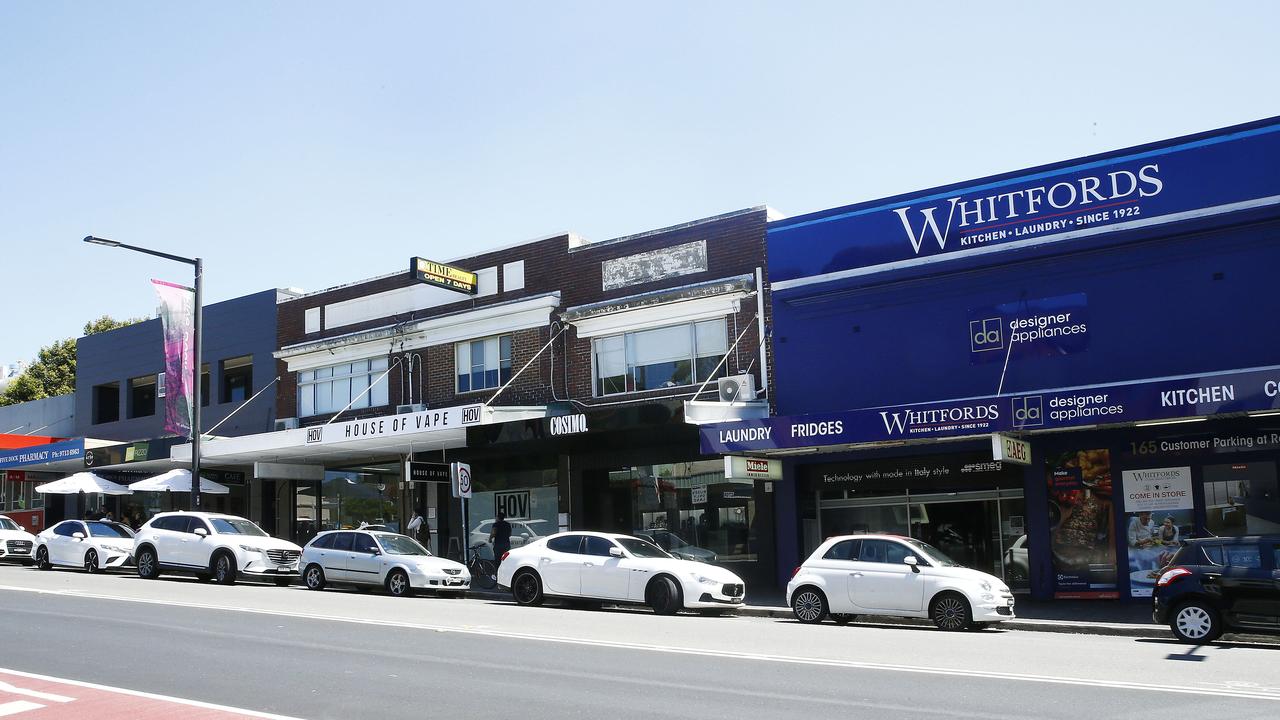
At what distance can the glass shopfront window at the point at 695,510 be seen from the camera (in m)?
22.9

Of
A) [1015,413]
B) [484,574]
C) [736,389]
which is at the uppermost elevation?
[736,389]

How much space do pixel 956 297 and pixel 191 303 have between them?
18111 mm

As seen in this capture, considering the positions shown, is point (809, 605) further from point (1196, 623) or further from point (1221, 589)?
point (1221, 589)

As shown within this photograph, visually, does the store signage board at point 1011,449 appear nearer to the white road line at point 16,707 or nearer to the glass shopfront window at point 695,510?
the glass shopfront window at point 695,510

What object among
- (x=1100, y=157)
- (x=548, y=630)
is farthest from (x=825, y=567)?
(x=1100, y=157)

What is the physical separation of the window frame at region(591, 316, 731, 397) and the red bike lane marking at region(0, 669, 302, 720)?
48.7 feet

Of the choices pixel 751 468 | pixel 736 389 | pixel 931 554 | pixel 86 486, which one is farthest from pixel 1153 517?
pixel 86 486

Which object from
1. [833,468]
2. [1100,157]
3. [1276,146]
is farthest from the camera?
[833,468]

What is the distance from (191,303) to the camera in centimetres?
2731

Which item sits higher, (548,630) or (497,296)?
(497,296)

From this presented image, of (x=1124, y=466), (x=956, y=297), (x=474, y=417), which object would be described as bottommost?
(x=1124, y=466)

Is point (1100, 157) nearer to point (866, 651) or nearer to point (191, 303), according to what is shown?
point (866, 651)

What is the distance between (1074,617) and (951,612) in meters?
2.58

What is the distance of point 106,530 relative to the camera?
27.7 m
